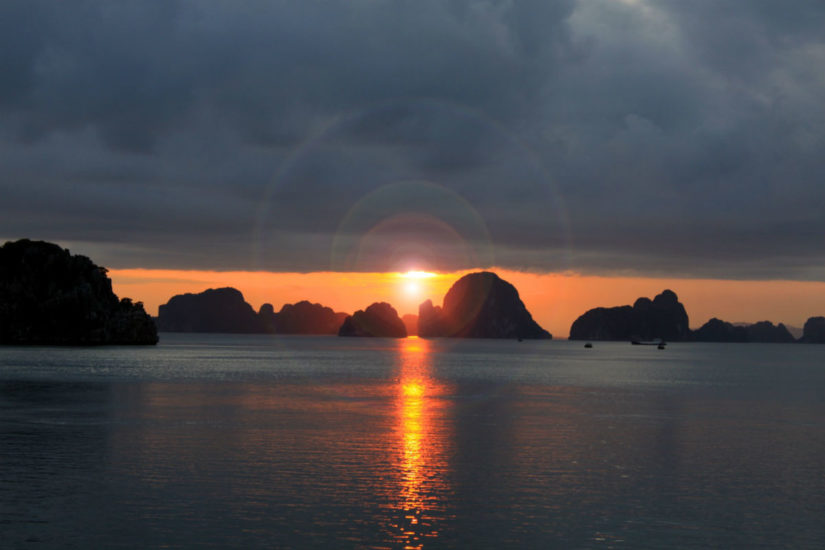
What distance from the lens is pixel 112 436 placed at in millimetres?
56875

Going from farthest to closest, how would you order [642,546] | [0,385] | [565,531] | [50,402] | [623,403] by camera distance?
[0,385] < [623,403] < [50,402] < [565,531] < [642,546]

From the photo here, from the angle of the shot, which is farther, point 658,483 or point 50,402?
point 50,402

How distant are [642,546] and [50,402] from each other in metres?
72.5

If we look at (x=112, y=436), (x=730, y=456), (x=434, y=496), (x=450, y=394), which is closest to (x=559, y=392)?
(x=450, y=394)

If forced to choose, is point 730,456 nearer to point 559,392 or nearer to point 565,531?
point 565,531

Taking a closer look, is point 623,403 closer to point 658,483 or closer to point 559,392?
point 559,392

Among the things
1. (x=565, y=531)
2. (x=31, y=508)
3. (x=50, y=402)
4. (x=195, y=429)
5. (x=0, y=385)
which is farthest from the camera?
(x=0, y=385)

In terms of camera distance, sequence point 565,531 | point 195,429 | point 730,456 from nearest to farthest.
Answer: point 565,531 < point 730,456 < point 195,429

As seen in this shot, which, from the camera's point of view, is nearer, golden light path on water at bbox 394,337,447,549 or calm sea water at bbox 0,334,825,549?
calm sea water at bbox 0,334,825,549

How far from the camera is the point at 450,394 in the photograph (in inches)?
4333

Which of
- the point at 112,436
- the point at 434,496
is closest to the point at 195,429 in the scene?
the point at 112,436

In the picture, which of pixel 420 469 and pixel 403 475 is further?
pixel 420 469

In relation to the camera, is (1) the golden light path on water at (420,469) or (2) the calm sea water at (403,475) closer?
(2) the calm sea water at (403,475)

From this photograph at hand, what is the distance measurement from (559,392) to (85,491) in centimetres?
8645
